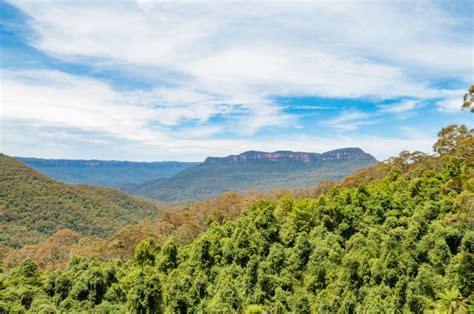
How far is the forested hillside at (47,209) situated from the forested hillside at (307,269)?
217ft

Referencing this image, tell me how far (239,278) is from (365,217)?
44.7ft

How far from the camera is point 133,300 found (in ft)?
86.9

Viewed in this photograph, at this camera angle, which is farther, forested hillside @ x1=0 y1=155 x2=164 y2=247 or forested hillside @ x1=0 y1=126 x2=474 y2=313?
forested hillside @ x1=0 y1=155 x2=164 y2=247

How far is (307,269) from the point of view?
30641mm

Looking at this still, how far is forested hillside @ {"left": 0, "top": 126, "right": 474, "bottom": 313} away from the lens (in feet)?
80.2

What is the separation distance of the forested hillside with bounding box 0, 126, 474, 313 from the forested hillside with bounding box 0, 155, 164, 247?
66.0m

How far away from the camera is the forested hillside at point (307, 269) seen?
24438 millimetres

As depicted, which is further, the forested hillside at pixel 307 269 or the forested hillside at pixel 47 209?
the forested hillside at pixel 47 209

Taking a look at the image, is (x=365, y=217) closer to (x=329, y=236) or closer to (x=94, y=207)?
(x=329, y=236)

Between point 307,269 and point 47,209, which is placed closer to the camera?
point 307,269

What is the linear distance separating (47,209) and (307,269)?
9709 cm

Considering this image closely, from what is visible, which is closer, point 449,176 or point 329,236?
point 329,236

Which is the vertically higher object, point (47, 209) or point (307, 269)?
point (307, 269)

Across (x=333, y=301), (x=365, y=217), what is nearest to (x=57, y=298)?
(x=333, y=301)
